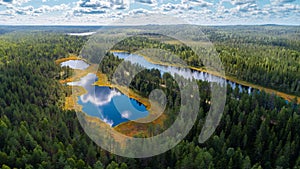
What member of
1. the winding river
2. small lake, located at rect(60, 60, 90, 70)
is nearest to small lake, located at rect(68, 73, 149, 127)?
the winding river

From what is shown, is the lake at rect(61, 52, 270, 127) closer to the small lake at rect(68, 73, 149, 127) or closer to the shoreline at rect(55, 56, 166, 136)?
the small lake at rect(68, 73, 149, 127)

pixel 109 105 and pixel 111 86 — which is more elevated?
pixel 111 86

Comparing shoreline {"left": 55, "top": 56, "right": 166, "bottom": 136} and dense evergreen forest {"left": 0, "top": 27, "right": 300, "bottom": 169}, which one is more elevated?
dense evergreen forest {"left": 0, "top": 27, "right": 300, "bottom": 169}

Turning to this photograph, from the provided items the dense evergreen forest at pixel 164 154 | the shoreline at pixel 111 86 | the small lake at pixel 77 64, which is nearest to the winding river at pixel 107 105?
the shoreline at pixel 111 86

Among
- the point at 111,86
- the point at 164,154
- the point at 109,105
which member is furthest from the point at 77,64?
the point at 164,154

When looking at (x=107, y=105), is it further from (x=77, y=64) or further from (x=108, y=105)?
(x=77, y=64)

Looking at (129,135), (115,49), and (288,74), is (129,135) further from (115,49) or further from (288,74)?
(115,49)

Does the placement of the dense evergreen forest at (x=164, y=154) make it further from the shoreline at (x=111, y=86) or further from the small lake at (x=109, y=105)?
the small lake at (x=109, y=105)

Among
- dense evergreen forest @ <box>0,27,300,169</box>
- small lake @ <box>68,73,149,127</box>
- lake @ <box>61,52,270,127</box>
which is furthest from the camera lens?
lake @ <box>61,52,270,127</box>
